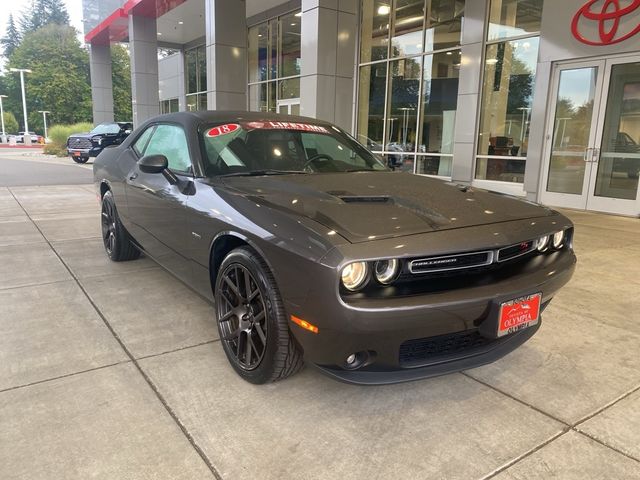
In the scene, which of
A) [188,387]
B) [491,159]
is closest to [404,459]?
[188,387]

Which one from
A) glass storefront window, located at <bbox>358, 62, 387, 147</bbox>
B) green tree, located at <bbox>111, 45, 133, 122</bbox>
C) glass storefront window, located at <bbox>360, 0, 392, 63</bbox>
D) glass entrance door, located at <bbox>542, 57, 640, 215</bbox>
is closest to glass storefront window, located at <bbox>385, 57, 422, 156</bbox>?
glass storefront window, located at <bbox>358, 62, 387, 147</bbox>

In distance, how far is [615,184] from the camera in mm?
8422

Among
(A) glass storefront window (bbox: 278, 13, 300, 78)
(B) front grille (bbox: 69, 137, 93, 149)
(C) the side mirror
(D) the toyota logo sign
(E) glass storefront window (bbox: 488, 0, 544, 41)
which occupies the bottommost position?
(B) front grille (bbox: 69, 137, 93, 149)

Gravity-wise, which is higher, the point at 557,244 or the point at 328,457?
the point at 557,244

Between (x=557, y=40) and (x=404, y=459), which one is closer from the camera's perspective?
(x=404, y=459)

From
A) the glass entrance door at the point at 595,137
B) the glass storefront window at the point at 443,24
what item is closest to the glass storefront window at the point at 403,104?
the glass storefront window at the point at 443,24

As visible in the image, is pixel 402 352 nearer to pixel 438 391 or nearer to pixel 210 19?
pixel 438 391

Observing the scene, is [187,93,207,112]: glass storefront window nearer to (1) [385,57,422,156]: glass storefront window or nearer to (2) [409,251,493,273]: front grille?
(1) [385,57,422,156]: glass storefront window

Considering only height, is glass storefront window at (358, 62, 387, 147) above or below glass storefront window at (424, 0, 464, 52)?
below

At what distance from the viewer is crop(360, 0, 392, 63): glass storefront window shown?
1384 cm

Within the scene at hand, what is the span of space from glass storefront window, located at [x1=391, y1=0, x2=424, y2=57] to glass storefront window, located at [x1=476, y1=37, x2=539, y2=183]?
108 inches

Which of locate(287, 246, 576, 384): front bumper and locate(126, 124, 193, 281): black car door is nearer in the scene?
locate(287, 246, 576, 384): front bumper

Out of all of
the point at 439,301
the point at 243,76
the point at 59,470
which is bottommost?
A: the point at 59,470

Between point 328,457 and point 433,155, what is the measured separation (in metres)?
11.5
